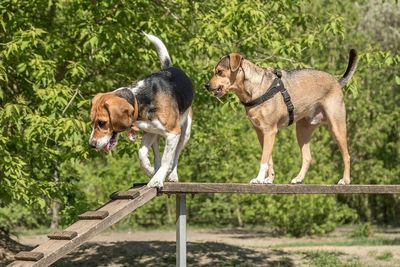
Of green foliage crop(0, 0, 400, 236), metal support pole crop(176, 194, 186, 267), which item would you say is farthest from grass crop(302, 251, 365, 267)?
metal support pole crop(176, 194, 186, 267)

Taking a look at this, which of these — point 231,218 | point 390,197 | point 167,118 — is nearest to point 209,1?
point 167,118

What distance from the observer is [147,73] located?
12.2 metres

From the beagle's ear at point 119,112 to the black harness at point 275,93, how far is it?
6.26 feet

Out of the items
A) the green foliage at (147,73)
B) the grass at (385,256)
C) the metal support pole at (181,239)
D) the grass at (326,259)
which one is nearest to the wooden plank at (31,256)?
the metal support pole at (181,239)

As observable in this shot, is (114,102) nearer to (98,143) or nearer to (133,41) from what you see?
(98,143)

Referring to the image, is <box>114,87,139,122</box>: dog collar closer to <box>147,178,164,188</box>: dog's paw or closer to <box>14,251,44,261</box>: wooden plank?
<box>147,178,164,188</box>: dog's paw

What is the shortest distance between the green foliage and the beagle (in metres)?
2.75

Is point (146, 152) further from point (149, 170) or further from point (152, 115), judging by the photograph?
point (152, 115)

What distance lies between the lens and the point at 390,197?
80.3 ft

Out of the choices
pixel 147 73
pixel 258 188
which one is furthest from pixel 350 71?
pixel 147 73

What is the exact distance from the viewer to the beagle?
489 cm

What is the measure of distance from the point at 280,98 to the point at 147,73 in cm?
616

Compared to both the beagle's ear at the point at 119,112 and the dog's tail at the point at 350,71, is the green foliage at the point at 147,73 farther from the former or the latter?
the beagle's ear at the point at 119,112

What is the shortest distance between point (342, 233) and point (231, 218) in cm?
521
